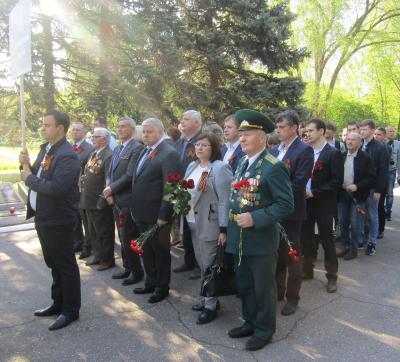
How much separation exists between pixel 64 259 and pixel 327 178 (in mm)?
3174

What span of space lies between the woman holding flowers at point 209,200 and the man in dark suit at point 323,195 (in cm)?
130

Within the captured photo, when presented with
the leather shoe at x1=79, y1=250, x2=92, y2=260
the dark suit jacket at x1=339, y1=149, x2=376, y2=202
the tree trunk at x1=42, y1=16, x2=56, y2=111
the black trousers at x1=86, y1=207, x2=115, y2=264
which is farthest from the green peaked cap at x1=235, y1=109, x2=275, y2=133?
the tree trunk at x1=42, y1=16, x2=56, y2=111

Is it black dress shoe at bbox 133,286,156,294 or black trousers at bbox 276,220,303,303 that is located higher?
black trousers at bbox 276,220,303,303

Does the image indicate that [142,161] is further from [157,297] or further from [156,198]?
[157,297]

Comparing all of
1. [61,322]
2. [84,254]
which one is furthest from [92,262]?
[61,322]

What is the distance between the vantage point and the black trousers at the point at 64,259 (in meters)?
3.79

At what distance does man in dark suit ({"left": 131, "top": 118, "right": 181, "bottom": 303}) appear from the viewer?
4.40 m

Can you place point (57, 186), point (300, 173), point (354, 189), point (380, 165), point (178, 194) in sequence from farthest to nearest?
point (380, 165), point (354, 189), point (300, 173), point (178, 194), point (57, 186)

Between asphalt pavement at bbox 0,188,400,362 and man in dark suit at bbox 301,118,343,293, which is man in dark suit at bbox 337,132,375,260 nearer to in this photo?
asphalt pavement at bbox 0,188,400,362

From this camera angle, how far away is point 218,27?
1396 centimetres

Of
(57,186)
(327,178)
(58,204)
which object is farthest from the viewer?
(327,178)

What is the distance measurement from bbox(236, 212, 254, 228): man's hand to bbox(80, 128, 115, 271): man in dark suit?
2.98 meters

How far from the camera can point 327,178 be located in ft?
15.8

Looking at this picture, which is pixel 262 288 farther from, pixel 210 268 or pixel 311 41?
pixel 311 41
